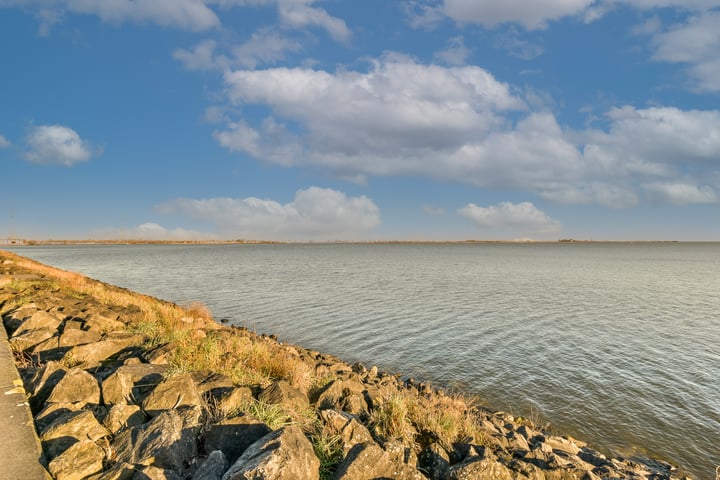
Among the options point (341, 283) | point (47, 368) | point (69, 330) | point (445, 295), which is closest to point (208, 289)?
point (341, 283)

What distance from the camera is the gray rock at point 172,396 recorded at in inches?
240

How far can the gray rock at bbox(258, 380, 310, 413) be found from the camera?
668 centimetres

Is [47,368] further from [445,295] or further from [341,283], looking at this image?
A: [341,283]

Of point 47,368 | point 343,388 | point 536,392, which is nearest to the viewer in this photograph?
point 47,368

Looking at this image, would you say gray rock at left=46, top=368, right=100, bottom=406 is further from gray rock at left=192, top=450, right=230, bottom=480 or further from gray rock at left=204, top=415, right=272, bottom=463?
gray rock at left=192, top=450, right=230, bottom=480

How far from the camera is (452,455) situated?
264 inches

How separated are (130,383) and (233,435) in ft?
8.51

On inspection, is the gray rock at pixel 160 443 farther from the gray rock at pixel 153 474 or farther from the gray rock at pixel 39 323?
the gray rock at pixel 39 323

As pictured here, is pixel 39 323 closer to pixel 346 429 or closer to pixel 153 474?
pixel 153 474

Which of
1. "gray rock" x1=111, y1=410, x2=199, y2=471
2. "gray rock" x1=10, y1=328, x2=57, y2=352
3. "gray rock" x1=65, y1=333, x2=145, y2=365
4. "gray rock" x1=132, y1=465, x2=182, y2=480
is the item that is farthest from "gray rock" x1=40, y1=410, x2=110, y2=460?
"gray rock" x1=10, y1=328, x2=57, y2=352

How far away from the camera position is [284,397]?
267 inches

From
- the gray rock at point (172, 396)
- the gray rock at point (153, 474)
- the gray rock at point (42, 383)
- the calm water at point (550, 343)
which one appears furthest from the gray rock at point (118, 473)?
the calm water at point (550, 343)

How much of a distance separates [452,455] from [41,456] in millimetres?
5921

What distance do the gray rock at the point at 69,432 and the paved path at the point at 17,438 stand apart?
12 cm
